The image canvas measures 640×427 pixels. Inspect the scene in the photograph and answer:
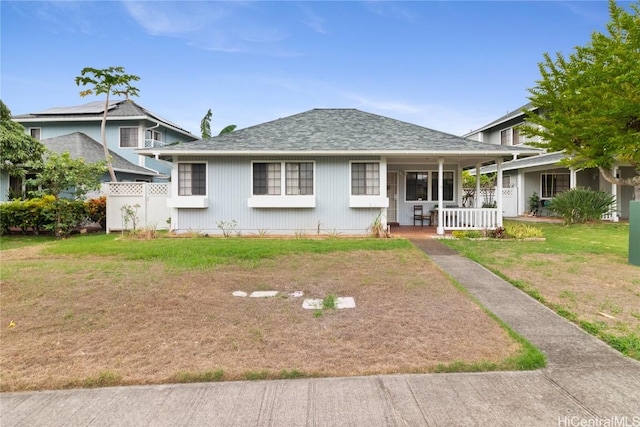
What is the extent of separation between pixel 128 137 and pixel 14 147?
26.6 ft

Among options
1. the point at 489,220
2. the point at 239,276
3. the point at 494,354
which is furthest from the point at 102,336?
the point at 489,220

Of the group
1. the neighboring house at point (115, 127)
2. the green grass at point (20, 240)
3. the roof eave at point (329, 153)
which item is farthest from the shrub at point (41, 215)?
the neighboring house at point (115, 127)

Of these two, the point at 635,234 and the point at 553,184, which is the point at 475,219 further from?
the point at 553,184

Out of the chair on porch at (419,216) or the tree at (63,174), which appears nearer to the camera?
the tree at (63,174)

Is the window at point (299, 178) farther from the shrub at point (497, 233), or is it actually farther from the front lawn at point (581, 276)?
the shrub at point (497, 233)

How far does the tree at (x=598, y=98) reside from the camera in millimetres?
12734

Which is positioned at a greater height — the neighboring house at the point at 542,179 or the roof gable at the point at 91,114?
the roof gable at the point at 91,114

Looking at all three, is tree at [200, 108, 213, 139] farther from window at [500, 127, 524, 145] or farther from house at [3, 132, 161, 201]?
window at [500, 127, 524, 145]

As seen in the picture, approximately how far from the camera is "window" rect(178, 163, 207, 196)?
37.5ft

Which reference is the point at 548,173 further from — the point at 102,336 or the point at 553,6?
the point at 102,336

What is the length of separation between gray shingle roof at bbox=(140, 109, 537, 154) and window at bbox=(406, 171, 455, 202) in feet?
6.61

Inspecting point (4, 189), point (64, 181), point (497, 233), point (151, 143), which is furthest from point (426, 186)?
point (4, 189)

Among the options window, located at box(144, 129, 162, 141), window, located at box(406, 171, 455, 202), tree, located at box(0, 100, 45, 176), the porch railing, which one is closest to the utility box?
the porch railing

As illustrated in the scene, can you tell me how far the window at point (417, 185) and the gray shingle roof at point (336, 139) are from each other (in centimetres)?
197
